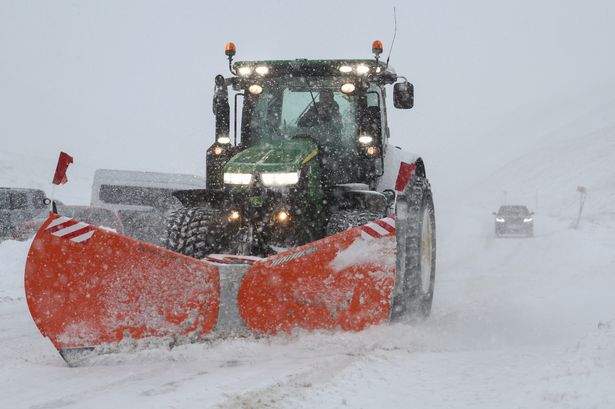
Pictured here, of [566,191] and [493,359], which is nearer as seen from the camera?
[493,359]

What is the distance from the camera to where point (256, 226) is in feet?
19.6

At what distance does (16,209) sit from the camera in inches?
592

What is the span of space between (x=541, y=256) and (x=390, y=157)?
9.18 meters

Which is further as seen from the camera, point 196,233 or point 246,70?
point 246,70

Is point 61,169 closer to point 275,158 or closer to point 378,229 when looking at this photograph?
point 275,158

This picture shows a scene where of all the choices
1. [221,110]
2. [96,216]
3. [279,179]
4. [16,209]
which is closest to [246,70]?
[221,110]

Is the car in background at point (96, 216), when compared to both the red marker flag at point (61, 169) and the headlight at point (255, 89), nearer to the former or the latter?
the headlight at point (255, 89)

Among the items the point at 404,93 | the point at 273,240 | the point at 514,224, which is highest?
the point at 404,93

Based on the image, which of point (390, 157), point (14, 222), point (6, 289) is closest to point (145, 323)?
point (390, 157)

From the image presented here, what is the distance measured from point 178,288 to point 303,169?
5.55 ft

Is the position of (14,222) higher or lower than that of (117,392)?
higher

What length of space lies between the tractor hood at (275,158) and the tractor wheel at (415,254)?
3.23 ft

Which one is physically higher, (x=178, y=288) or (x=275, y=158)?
(x=275, y=158)

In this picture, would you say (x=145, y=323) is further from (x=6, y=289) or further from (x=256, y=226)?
(x=6, y=289)
